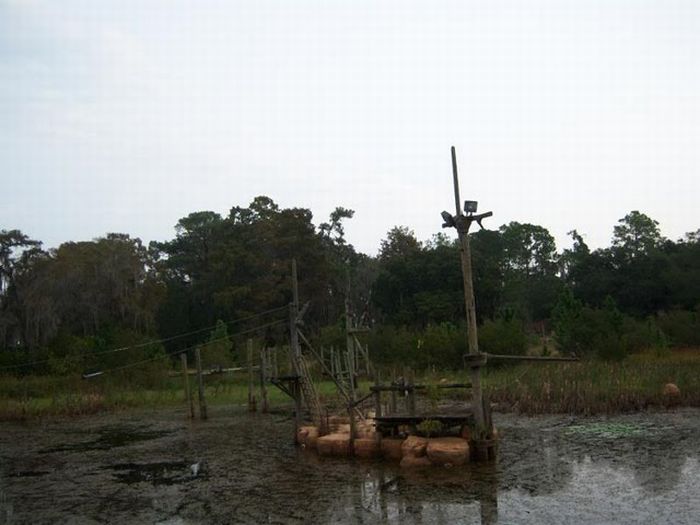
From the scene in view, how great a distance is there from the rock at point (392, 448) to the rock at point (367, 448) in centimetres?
15

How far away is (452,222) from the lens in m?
12.5

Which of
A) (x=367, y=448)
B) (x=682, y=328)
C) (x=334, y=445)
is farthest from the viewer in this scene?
(x=682, y=328)

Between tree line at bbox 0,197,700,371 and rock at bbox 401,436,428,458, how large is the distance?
57.6 feet

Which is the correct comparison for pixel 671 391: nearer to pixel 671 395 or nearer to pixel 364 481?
pixel 671 395

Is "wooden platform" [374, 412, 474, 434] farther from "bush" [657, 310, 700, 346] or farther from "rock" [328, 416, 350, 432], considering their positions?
"bush" [657, 310, 700, 346]

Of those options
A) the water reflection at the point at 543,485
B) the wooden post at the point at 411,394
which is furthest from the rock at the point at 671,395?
the wooden post at the point at 411,394

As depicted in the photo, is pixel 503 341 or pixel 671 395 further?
pixel 503 341

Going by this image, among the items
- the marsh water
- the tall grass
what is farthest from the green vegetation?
the marsh water

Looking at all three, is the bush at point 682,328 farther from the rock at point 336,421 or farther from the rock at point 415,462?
the rock at point 415,462

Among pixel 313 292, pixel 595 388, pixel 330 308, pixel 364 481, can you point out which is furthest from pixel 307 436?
pixel 330 308

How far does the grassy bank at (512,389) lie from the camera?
18203 millimetres

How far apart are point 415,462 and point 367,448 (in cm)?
145

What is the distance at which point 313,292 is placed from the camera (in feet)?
154

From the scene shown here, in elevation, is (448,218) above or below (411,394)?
above
